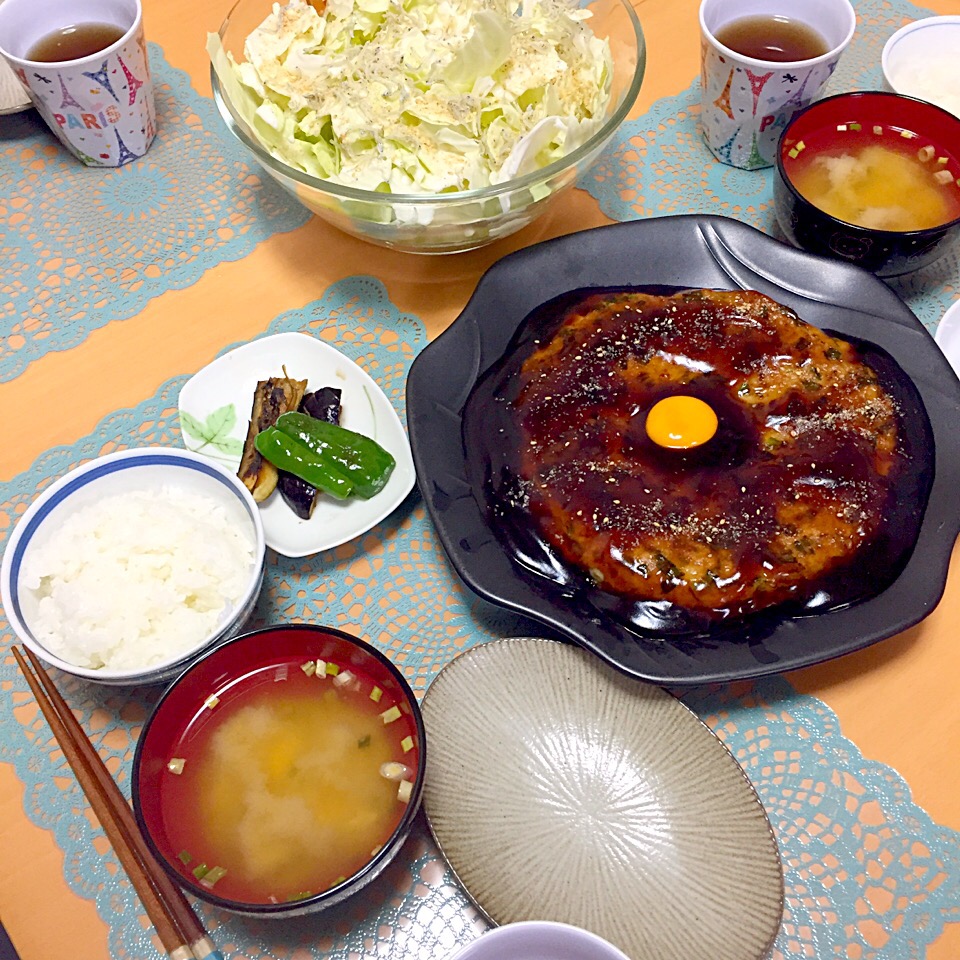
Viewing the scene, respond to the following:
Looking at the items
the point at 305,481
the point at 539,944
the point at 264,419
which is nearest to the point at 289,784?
the point at 539,944

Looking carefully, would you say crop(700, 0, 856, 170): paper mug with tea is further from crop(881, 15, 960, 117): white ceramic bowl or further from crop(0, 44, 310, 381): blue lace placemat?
crop(0, 44, 310, 381): blue lace placemat

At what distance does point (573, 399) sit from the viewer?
230 cm

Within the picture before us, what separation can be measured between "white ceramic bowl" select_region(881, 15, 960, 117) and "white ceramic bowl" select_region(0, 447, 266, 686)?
8.42 ft

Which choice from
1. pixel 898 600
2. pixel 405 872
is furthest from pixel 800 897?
pixel 405 872

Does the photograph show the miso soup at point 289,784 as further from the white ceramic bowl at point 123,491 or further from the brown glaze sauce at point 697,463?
the brown glaze sauce at point 697,463

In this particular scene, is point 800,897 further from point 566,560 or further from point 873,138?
point 873,138

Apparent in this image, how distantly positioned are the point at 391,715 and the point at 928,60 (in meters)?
2.87

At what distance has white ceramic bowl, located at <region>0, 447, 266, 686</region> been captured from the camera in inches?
73.6

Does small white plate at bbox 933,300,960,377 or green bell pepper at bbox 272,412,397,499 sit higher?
green bell pepper at bbox 272,412,397,499

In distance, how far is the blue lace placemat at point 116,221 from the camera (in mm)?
2799

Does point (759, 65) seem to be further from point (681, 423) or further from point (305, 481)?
point (305, 481)

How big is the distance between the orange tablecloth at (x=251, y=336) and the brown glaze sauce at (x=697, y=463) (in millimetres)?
284

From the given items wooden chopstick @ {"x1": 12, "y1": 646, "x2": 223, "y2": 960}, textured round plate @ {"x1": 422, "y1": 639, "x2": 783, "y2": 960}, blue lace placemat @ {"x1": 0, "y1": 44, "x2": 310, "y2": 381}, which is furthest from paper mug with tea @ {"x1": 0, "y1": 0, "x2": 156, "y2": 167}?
textured round plate @ {"x1": 422, "y1": 639, "x2": 783, "y2": 960}

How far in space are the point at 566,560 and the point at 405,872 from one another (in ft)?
2.58
